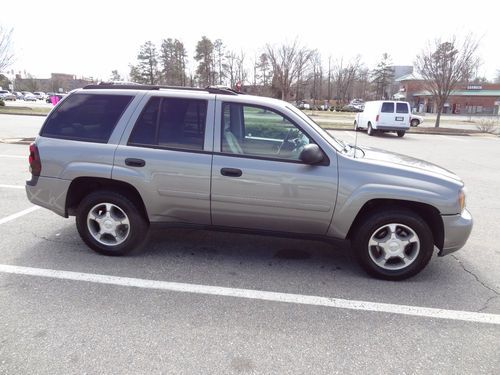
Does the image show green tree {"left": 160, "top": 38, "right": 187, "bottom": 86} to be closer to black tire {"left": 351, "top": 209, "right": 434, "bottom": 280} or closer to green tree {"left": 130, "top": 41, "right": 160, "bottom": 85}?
green tree {"left": 130, "top": 41, "right": 160, "bottom": 85}

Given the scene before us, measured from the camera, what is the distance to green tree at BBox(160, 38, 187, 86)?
5500 cm

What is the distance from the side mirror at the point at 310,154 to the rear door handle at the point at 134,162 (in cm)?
160

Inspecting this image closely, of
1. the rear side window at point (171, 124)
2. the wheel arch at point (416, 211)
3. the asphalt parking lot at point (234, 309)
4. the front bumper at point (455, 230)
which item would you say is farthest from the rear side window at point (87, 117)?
the front bumper at point (455, 230)

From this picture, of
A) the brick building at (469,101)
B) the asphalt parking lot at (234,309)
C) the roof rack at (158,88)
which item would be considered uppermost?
the brick building at (469,101)

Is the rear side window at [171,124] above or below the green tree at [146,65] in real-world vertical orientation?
below

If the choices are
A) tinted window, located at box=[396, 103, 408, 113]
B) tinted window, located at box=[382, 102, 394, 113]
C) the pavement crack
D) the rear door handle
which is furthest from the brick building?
the rear door handle

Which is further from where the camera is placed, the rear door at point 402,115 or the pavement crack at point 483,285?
the rear door at point 402,115

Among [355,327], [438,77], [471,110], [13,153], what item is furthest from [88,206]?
[471,110]

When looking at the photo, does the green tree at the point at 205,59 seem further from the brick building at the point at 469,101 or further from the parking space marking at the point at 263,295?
the parking space marking at the point at 263,295

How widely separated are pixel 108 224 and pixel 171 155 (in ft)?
3.52

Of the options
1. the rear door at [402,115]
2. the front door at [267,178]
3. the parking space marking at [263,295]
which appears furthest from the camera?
the rear door at [402,115]

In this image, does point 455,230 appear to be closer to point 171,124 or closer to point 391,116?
point 171,124

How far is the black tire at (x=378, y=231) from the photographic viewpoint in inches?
129

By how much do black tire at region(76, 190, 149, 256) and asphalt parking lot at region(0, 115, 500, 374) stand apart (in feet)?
0.40
